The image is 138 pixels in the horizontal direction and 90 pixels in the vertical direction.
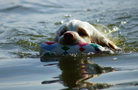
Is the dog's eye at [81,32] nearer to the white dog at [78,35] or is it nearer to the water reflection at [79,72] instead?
the white dog at [78,35]

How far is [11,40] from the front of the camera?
7.27 metres

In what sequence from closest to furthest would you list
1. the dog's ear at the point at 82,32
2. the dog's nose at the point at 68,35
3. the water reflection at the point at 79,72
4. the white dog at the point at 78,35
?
the water reflection at the point at 79,72 < the dog's nose at the point at 68,35 < the white dog at the point at 78,35 < the dog's ear at the point at 82,32

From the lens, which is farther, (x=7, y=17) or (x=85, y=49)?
(x=7, y=17)

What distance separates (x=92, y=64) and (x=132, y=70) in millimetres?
691

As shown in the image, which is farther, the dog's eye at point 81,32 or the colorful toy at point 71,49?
the dog's eye at point 81,32

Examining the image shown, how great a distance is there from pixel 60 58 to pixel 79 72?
45.1 inches

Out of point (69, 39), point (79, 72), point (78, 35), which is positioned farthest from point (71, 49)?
point (79, 72)

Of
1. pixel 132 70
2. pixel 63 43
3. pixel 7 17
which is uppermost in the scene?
pixel 7 17

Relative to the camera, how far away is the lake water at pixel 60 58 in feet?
9.97

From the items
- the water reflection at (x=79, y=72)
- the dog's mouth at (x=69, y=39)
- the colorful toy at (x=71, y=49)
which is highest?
the dog's mouth at (x=69, y=39)

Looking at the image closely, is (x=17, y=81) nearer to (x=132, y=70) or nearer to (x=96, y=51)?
(x=132, y=70)

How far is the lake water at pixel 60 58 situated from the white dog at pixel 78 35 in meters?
0.33

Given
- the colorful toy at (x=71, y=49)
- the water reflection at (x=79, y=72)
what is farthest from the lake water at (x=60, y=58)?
the colorful toy at (x=71, y=49)

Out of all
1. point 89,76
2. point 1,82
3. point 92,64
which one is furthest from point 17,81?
point 92,64
